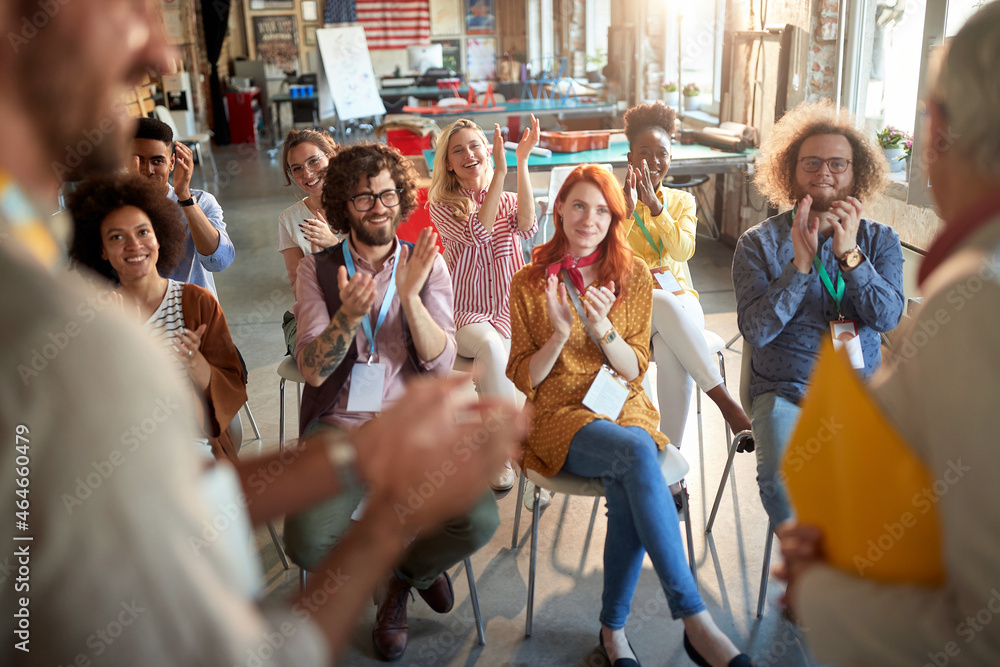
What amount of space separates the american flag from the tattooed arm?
13856 mm

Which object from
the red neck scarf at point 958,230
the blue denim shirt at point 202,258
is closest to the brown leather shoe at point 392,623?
the blue denim shirt at point 202,258

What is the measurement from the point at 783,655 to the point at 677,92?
619 cm

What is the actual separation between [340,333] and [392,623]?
2.81 feet

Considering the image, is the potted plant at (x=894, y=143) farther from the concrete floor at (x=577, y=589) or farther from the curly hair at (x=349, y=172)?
the curly hair at (x=349, y=172)

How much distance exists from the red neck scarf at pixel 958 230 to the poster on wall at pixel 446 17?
50.6 ft

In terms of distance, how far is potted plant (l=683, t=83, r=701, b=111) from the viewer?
6881 mm

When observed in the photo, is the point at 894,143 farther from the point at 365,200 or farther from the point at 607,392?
the point at 365,200

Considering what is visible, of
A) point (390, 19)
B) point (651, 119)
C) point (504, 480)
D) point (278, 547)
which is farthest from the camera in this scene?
point (390, 19)

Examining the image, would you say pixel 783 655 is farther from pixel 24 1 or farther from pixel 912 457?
pixel 24 1

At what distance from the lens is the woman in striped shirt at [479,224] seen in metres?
3.06

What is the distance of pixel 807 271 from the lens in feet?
7.38

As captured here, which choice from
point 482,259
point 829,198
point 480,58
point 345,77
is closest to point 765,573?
point 829,198

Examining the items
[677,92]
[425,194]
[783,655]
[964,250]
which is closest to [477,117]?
[677,92]

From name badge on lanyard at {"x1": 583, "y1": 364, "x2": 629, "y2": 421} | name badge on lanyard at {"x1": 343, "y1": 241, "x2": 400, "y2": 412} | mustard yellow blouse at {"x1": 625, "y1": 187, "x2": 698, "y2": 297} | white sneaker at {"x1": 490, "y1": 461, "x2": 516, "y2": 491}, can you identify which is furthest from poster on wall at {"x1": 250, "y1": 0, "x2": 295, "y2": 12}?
name badge on lanyard at {"x1": 583, "y1": 364, "x2": 629, "y2": 421}
